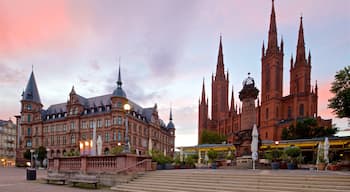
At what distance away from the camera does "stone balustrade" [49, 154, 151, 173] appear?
60.6 ft

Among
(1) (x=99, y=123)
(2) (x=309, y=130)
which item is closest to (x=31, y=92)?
(1) (x=99, y=123)

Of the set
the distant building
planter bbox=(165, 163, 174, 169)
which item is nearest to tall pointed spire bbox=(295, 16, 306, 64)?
planter bbox=(165, 163, 174, 169)

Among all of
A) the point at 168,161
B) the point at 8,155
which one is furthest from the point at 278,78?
the point at 8,155

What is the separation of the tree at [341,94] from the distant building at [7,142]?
12025 centimetres

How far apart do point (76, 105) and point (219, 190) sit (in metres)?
68.7

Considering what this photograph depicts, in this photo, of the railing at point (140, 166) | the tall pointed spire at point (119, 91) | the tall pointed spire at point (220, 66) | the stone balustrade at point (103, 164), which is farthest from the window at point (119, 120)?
the tall pointed spire at point (220, 66)

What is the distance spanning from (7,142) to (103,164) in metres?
120

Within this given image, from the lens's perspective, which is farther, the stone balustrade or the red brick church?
the red brick church

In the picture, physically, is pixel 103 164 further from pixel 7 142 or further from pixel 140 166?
pixel 7 142

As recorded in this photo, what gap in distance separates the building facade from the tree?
47977 mm

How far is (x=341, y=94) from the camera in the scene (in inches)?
818

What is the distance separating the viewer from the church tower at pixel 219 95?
111438 mm

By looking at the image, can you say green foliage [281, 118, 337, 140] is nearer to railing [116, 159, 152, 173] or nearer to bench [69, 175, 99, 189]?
railing [116, 159, 152, 173]

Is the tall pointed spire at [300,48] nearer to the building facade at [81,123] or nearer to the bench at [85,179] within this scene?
the building facade at [81,123]
